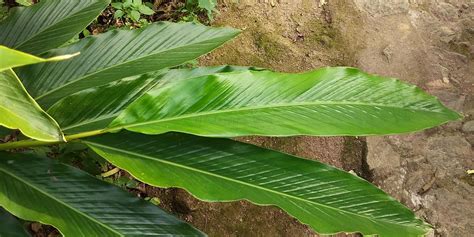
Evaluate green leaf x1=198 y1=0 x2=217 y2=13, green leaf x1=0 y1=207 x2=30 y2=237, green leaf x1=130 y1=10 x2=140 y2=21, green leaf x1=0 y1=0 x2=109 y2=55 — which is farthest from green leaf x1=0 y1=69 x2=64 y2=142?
green leaf x1=198 y1=0 x2=217 y2=13

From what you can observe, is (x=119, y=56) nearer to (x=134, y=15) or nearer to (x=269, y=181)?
(x=269, y=181)

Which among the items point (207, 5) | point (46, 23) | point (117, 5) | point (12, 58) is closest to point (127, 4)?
point (117, 5)

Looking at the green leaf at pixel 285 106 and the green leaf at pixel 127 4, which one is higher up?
the green leaf at pixel 127 4

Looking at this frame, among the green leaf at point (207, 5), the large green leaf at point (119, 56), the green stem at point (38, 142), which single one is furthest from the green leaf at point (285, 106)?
the green leaf at point (207, 5)

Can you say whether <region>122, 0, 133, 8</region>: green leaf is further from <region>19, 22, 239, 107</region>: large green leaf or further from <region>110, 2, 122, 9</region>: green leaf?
<region>19, 22, 239, 107</region>: large green leaf

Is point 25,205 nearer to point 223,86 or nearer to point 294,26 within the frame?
point 223,86

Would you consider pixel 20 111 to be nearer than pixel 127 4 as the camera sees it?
Yes

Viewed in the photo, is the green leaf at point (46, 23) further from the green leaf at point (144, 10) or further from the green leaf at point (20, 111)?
the green leaf at point (144, 10)
